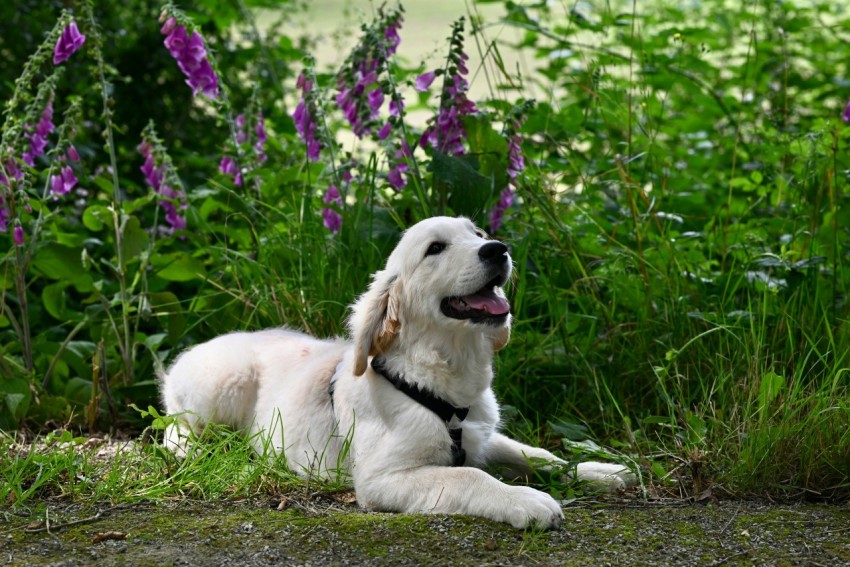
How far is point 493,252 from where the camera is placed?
12.4 feet

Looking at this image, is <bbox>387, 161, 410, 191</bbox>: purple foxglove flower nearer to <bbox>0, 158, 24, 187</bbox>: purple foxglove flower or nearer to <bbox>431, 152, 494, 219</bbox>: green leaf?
<bbox>431, 152, 494, 219</bbox>: green leaf

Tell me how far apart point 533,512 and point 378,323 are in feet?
3.17

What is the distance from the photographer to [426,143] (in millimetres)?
5328

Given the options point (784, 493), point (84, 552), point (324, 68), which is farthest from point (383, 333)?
point (324, 68)

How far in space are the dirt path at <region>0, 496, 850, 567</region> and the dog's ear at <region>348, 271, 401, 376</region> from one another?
1.96 ft

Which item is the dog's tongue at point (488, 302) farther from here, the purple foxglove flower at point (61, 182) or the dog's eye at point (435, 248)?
the purple foxglove flower at point (61, 182)

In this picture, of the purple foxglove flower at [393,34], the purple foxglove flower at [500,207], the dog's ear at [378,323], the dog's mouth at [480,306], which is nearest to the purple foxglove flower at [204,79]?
the purple foxglove flower at [393,34]

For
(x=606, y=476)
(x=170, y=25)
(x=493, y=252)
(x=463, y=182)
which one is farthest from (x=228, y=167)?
(x=606, y=476)

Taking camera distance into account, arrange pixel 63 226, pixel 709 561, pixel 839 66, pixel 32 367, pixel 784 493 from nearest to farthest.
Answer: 1. pixel 709 561
2. pixel 784 493
3. pixel 32 367
4. pixel 63 226
5. pixel 839 66

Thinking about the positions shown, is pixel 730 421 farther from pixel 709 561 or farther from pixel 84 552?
pixel 84 552

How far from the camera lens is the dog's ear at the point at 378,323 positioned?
3918 millimetres

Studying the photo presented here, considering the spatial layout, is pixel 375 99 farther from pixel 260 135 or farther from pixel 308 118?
pixel 260 135

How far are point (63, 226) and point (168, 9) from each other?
1.88 meters

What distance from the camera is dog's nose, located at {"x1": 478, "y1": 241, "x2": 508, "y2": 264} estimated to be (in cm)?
378
